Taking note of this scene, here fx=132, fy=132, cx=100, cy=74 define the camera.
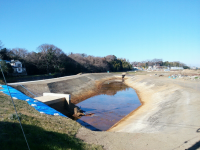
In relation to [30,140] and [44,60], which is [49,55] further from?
[30,140]

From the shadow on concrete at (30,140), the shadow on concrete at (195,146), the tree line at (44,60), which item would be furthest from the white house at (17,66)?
the shadow on concrete at (195,146)

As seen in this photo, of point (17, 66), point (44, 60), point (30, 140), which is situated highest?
point (44, 60)

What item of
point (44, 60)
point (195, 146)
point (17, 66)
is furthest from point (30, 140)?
point (44, 60)

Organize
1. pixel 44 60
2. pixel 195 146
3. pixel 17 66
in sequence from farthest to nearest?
pixel 44 60 → pixel 17 66 → pixel 195 146

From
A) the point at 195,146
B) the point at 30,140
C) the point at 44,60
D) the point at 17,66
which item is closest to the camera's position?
the point at 30,140

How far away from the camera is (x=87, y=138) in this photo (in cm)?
691

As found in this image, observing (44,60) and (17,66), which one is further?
(44,60)

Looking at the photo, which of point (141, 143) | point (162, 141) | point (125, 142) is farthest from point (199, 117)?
point (125, 142)

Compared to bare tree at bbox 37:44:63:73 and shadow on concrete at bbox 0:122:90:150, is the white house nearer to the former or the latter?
bare tree at bbox 37:44:63:73

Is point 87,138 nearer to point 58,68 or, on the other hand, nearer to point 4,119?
point 4,119

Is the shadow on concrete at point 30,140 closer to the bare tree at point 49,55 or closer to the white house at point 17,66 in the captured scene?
the white house at point 17,66

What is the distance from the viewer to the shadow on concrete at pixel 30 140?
Answer: 14.4 ft

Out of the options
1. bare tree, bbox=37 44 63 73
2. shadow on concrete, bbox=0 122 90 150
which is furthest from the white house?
shadow on concrete, bbox=0 122 90 150

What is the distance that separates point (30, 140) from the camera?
16.2 feet
